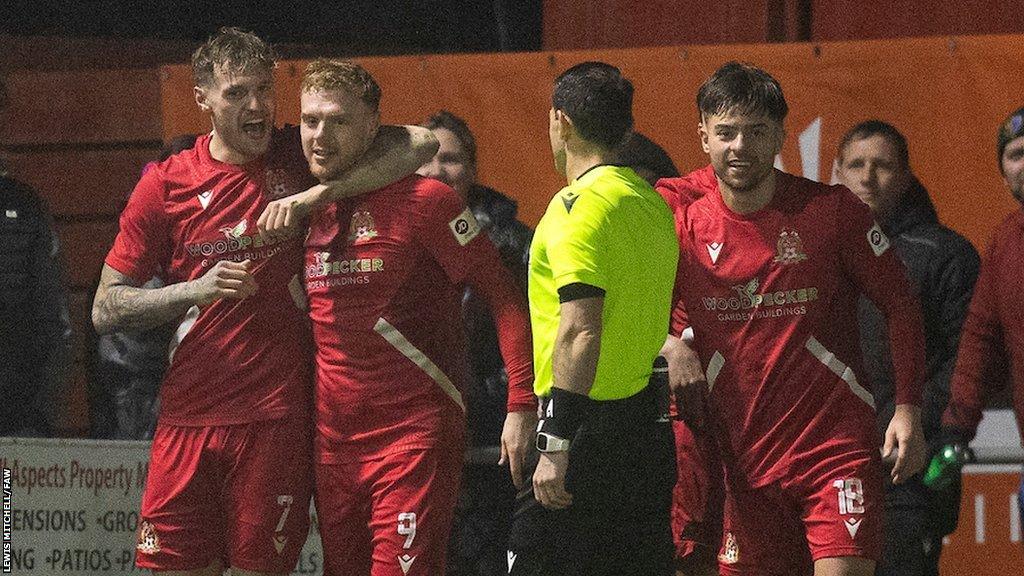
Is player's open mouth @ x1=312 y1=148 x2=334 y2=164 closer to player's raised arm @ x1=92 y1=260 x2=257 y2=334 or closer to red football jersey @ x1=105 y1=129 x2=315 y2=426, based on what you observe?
red football jersey @ x1=105 y1=129 x2=315 y2=426

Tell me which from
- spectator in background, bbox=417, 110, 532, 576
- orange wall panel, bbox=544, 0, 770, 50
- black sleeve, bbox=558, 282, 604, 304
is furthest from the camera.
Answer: orange wall panel, bbox=544, 0, 770, 50

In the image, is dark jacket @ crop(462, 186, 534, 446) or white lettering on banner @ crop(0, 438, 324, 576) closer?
white lettering on banner @ crop(0, 438, 324, 576)

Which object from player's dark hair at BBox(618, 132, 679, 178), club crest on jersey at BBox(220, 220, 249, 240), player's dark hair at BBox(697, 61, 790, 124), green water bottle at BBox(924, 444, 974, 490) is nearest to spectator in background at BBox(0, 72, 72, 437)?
club crest on jersey at BBox(220, 220, 249, 240)

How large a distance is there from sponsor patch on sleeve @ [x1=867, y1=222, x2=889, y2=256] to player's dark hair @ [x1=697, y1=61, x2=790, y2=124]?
473mm

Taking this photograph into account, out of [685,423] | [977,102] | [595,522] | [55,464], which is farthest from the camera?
[977,102]

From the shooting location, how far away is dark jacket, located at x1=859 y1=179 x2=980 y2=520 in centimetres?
746

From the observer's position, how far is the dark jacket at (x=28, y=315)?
27.7ft

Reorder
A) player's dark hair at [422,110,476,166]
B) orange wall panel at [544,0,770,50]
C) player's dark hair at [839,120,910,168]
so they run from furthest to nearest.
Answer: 1. orange wall panel at [544,0,770,50]
2. player's dark hair at [422,110,476,166]
3. player's dark hair at [839,120,910,168]

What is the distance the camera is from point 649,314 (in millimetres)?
6188

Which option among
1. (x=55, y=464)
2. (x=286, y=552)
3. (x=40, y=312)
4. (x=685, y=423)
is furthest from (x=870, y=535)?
(x=40, y=312)

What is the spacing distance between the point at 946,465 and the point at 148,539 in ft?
8.69

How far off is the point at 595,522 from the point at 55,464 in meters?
2.36

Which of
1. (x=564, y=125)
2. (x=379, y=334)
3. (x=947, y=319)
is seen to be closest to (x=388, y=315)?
(x=379, y=334)

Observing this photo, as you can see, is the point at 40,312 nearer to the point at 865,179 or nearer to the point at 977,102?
the point at 865,179
